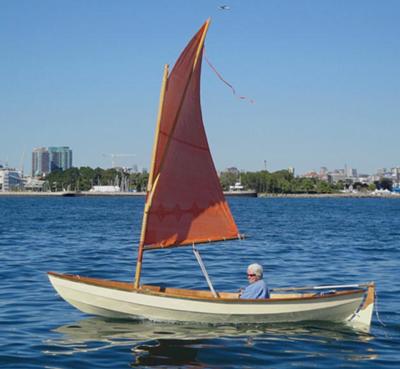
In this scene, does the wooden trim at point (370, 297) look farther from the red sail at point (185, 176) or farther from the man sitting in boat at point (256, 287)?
the red sail at point (185, 176)

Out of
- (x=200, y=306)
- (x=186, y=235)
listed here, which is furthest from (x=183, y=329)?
(x=186, y=235)

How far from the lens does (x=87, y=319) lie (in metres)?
21.2

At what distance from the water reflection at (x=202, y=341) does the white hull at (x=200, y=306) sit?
29 cm

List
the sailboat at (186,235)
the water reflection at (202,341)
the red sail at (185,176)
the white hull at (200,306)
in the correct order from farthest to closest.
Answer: the red sail at (185,176) < the sailboat at (186,235) < the white hull at (200,306) < the water reflection at (202,341)

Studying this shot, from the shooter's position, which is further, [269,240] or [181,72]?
[269,240]

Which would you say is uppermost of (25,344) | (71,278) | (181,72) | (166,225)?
(181,72)

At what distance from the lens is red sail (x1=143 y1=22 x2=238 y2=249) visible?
2052 cm

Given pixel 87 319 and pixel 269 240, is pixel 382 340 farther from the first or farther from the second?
pixel 269 240

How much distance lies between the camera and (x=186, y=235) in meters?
21.4

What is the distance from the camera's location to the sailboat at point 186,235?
1970cm

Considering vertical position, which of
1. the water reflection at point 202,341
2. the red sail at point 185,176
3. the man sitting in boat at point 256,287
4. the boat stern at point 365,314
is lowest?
the water reflection at point 202,341

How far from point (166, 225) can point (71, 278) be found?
10.2 ft

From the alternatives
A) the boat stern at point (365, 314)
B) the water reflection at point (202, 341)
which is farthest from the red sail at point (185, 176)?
the boat stern at point (365, 314)

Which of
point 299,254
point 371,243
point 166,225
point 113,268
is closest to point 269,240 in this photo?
point 371,243
